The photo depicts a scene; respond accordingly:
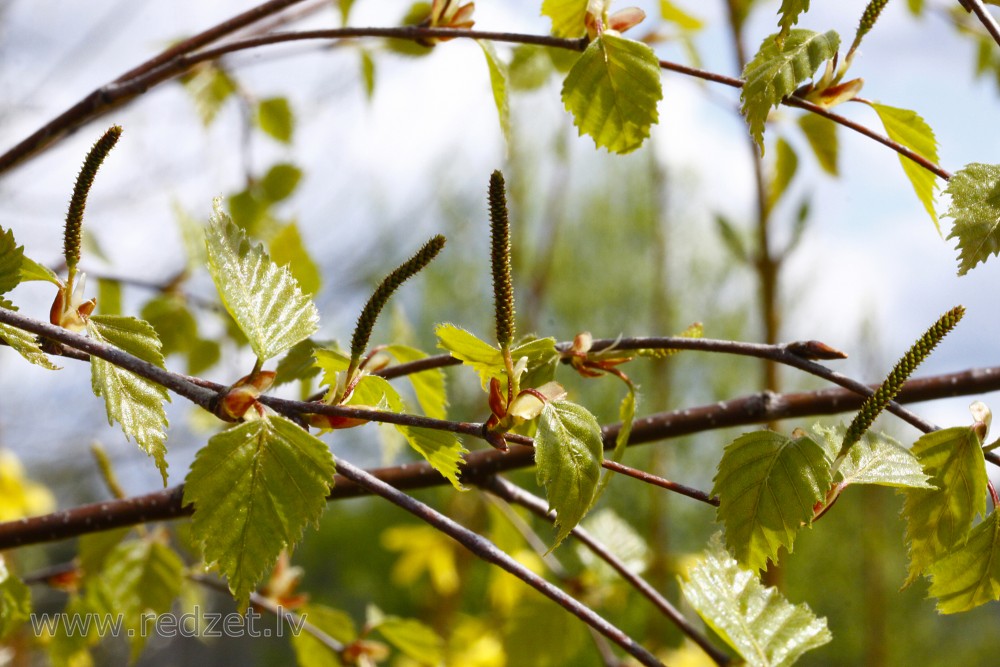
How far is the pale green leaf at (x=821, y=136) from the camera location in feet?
1.30

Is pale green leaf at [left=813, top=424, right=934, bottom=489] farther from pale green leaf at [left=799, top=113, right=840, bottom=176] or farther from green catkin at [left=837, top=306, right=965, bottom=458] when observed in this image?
pale green leaf at [left=799, top=113, right=840, bottom=176]

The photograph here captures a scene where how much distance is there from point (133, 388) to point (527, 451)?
0.17 meters

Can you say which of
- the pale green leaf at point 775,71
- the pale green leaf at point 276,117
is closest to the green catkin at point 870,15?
the pale green leaf at point 775,71

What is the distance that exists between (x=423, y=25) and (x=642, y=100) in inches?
4.6

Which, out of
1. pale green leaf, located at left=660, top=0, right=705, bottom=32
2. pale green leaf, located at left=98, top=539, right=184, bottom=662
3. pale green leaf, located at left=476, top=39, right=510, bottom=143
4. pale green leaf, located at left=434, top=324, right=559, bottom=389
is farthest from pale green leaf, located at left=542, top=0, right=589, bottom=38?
pale green leaf, located at left=98, top=539, right=184, bottom=662

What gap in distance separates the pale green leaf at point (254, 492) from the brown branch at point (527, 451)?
11cm

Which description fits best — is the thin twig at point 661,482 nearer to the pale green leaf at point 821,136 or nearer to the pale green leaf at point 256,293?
the pale green leaf at point 256,293

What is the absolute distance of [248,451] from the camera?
0.78 feet

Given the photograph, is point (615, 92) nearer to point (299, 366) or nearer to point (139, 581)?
point (299, 366)

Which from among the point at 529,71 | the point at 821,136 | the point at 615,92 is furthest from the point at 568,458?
the point at 529,71

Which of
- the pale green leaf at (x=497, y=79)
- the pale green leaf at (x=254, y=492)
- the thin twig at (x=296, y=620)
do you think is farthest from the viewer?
the thin twig at (x=296, y=620)

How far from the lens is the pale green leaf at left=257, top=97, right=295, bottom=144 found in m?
0.67

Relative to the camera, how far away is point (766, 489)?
27cm

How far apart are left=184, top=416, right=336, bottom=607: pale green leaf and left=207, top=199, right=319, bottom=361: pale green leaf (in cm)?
3
